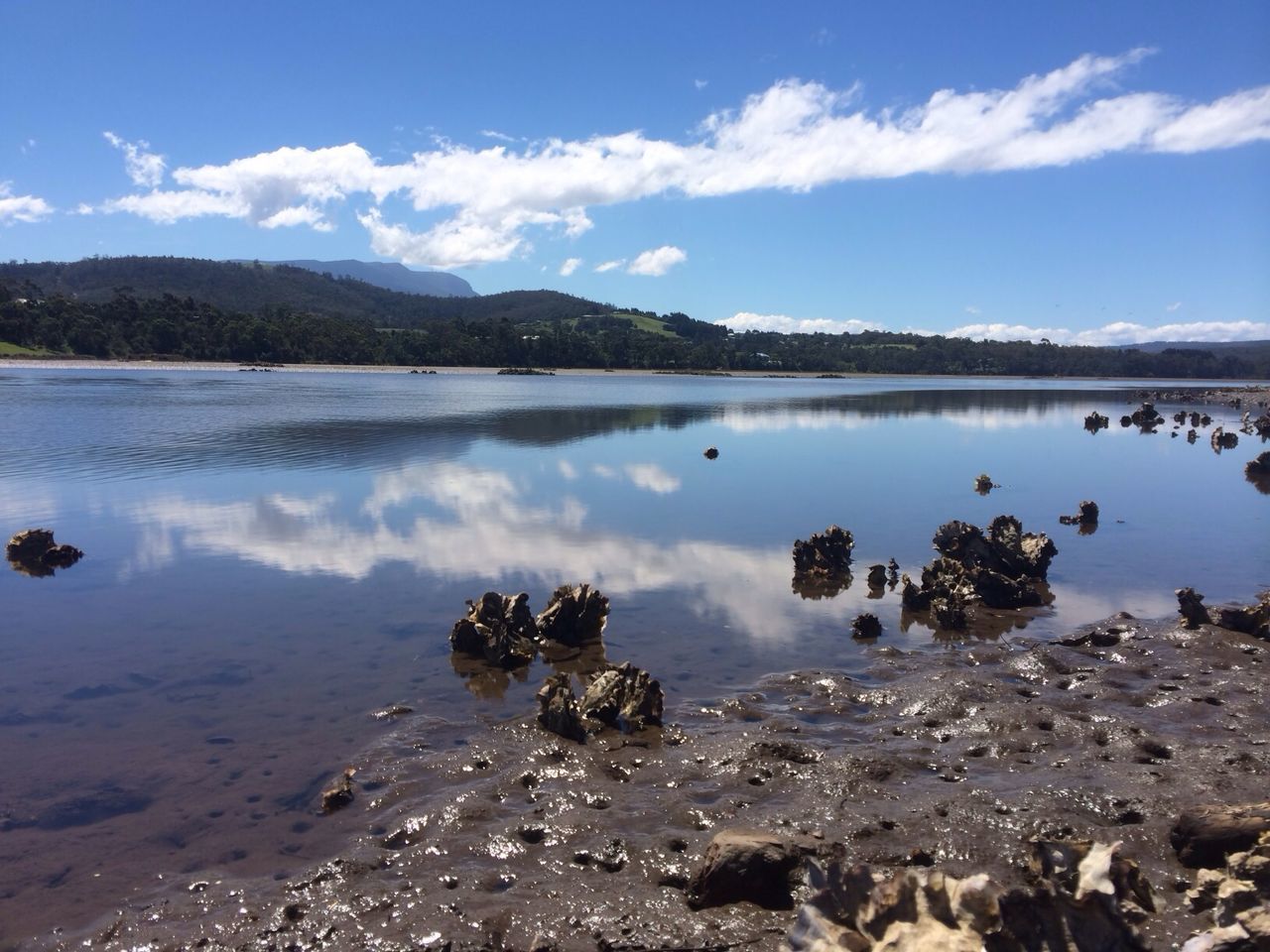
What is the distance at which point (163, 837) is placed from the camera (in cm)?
718

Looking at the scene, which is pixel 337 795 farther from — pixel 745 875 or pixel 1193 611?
pixel 1193 611

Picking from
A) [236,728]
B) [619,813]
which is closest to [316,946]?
[619,813]

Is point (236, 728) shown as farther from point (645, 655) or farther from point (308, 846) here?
point (645, 655)

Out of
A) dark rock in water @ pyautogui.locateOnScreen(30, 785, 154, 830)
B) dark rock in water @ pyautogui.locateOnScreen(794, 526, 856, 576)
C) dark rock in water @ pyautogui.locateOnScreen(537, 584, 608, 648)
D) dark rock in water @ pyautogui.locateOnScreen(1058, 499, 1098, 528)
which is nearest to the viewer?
dark rock in water @ pyautogui.locateOnScreen(30, 785, 154, 830)

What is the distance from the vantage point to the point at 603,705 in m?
9.62

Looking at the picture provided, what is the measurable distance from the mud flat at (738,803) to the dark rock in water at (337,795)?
10 centimetres

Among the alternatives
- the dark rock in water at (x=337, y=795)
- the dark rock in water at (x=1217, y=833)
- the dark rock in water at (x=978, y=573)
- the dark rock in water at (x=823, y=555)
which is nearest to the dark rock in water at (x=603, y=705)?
the dark rock in water at (x=337, y=795)

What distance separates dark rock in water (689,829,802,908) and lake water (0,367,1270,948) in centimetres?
331

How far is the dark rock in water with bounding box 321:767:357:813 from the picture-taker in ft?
25.2

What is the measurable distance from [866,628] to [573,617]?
15.7 feet

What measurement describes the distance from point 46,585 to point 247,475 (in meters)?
12.5

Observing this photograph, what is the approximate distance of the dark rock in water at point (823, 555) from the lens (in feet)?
55.2

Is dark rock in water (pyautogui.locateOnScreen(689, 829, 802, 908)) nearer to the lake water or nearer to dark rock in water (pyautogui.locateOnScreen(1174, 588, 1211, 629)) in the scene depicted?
the lake water

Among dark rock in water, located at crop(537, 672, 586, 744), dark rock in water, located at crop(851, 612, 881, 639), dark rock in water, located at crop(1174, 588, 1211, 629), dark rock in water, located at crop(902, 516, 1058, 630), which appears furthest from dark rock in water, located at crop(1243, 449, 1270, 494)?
dark rock in water, located at crop(537, 672, 586, 744)
